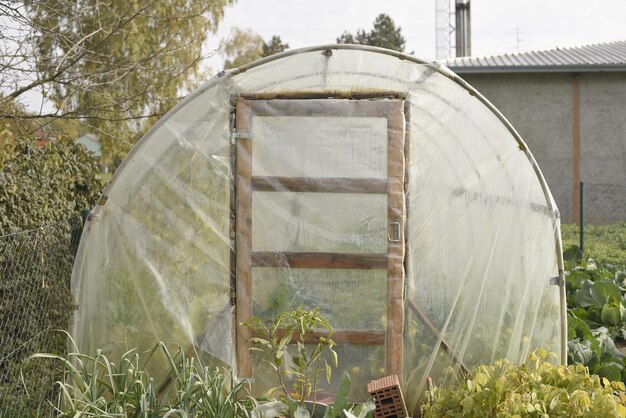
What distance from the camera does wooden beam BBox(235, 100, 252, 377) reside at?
5430 millimetres

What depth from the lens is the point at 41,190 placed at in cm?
723

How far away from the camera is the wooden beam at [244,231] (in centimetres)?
543

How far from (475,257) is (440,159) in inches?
27.6

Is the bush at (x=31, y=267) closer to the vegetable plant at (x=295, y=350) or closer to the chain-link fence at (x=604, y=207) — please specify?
the vegetable plant at (x=295, y=350)

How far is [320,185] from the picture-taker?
17.9 ft

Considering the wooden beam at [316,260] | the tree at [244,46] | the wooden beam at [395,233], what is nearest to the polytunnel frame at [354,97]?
the wooden beam at [395,233]

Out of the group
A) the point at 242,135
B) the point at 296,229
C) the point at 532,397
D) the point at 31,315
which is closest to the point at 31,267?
the point at 31,315

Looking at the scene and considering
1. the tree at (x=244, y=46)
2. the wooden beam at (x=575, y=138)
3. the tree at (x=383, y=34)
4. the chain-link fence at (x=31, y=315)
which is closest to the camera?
the chain-link fence at (x=31, y=315)

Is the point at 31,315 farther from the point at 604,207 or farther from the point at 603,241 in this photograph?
the point at 604,207

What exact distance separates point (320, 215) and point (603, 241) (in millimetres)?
9821

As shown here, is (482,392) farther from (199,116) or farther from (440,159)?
(199,116)

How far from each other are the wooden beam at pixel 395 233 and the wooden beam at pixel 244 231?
916 mm

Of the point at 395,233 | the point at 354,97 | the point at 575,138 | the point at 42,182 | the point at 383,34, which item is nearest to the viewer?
the point at 395,233

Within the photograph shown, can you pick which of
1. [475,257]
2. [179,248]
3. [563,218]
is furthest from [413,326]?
[563,218]
